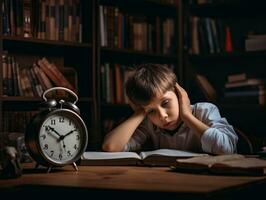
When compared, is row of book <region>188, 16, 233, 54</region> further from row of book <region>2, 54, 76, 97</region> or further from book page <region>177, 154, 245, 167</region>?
book page <region>177, 154, 245, 167</region>

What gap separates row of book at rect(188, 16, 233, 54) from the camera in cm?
391

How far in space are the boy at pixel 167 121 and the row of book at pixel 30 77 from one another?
70 centimetres

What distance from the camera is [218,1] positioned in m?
3.92

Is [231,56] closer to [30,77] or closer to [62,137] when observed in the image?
[30,77]

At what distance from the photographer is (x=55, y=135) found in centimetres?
182

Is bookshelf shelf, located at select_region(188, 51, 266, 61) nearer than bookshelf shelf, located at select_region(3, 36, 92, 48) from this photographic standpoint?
No

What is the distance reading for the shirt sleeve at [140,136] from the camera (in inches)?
97.4

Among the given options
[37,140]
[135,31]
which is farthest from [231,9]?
[37,140]

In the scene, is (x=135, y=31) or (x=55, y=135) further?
(x=135, y=31)

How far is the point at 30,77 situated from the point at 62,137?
3.94 feet

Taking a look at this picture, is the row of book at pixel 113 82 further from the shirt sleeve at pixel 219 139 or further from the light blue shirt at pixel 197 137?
the shirt sleeve at pixel 219 139

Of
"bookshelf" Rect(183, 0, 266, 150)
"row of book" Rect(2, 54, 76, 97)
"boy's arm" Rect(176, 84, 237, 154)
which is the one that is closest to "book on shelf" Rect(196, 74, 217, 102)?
"bookshelf" Rect(183, 0, 266, 150)

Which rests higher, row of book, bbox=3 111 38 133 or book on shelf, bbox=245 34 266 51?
book on shelf, bbox=245 34 266 51

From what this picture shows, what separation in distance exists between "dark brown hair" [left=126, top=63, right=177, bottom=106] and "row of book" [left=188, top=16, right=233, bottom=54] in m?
1.65
